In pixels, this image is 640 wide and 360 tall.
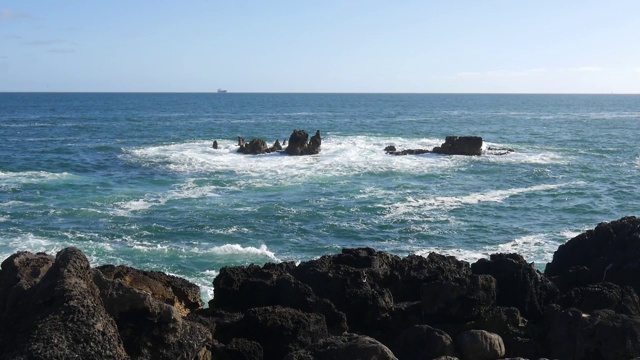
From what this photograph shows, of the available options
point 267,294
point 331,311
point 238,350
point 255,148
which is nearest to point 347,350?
point 238,350

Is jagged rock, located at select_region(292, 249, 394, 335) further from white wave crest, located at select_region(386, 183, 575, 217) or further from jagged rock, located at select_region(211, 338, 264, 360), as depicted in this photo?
white wave crest, located at select_region(386, 183, 575, 217)

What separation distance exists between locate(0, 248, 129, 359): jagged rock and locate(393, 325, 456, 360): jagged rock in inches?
196

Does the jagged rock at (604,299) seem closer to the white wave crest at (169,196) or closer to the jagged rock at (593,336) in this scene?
the jagged rock at (593,336)

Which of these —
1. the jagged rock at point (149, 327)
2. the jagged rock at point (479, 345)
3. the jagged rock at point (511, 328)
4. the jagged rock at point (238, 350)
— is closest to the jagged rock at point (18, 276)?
the jagged rock at point (149, 327)

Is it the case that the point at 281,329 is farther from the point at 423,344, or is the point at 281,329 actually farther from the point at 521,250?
the point at 521,250

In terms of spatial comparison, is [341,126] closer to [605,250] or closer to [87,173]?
[87,173]

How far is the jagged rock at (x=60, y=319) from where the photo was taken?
8.50 meters

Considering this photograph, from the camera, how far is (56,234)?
26.7 meters

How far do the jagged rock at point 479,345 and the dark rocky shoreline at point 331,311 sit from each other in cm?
2

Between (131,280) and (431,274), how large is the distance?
21.2ft

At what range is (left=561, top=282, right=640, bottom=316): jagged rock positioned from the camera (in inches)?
548

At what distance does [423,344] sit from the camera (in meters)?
12.1

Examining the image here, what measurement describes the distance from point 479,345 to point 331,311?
8.91ft

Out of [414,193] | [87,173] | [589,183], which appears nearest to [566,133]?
[589,183]
